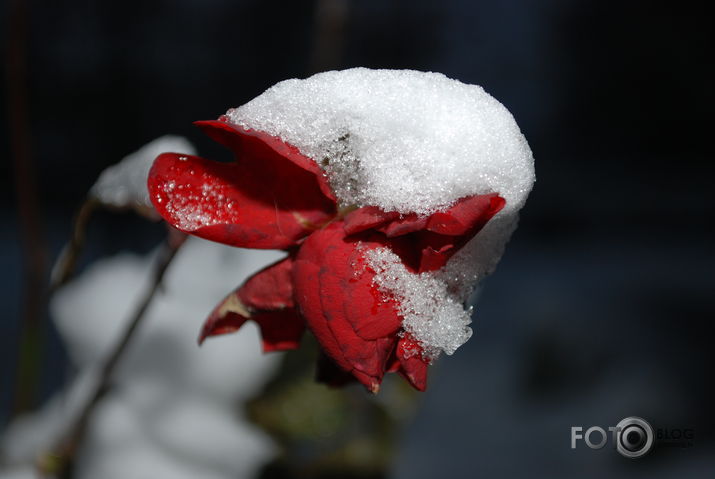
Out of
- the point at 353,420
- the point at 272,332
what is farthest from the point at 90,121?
the point at 272,332

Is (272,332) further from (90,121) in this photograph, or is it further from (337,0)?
(90,121)

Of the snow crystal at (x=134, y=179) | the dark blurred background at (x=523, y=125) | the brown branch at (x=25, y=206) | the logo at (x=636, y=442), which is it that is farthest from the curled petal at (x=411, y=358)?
the dark blurred background at (x=523, y=125)

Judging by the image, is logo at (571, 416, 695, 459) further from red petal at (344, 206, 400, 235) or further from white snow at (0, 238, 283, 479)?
red petal at (344, 206, 400, 235)

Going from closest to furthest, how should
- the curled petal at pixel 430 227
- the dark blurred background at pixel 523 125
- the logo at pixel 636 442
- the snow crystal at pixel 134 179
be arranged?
1. the curled petal at pixel 430 227
2. the snow crystal at pixel 134 179
3. the logo at pixel 636 442
4. the dark blurred background at pixel 523 125

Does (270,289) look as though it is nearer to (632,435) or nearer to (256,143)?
(256,143)

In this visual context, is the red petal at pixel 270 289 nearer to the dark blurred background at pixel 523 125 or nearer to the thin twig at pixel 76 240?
the thin twig at pixel 76 240

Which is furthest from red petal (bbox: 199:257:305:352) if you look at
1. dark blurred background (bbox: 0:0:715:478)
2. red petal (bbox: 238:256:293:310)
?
dark blurred background (bbox: 0:0:715:478)
